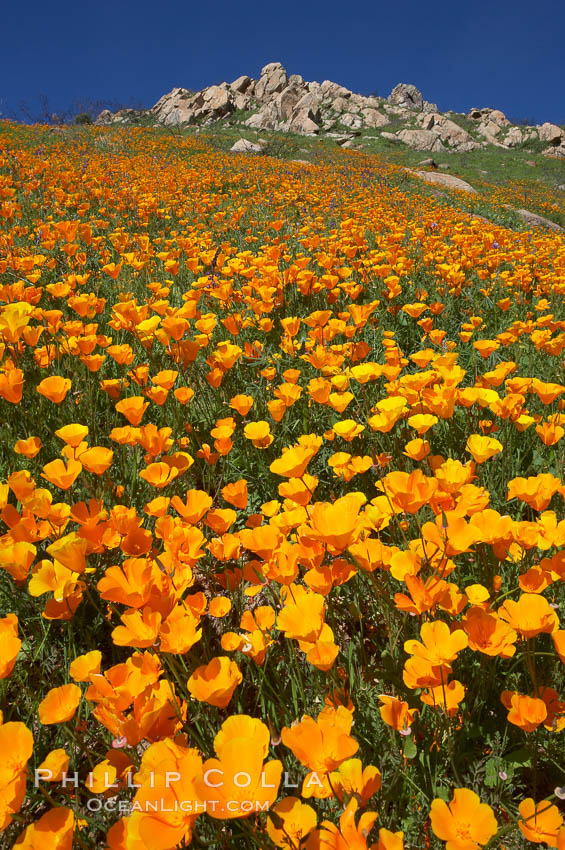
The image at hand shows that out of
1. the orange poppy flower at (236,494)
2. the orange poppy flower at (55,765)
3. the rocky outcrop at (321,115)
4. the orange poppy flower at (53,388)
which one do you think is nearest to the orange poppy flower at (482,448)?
the orange poppy flower at (236,494)

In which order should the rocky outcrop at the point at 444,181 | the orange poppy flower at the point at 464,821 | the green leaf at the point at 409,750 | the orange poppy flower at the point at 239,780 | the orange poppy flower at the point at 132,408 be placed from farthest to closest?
the rocky outcrop at the point at 444,181, the orange poppy flower at the point at 132,408, the green leaf at the point at 409,750, the orange poppy flower at the point at 464,821, the orange poppy flower at the point at 239,780

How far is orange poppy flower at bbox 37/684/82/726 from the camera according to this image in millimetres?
1016

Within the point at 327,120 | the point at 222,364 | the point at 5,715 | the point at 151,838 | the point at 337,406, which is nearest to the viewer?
the point at 151,838

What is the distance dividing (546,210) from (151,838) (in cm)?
2141

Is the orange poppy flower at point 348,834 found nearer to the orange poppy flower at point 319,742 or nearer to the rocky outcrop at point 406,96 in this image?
the orange poppy flower at point 319,742

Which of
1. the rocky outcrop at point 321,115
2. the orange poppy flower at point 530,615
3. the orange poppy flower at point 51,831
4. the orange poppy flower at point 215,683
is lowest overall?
the orange poppy flower at point 51,831

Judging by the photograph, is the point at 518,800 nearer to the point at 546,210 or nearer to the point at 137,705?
the point at 137,705

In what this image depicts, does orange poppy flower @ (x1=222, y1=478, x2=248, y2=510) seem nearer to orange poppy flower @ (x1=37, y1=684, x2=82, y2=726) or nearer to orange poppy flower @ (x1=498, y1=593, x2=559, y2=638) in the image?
orange poppy flower @ (x1=37, y1=684, x2=82, y2=726)

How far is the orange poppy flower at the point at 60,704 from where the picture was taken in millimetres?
1016

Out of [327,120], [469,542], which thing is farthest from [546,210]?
[327,120]

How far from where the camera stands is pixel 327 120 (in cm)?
3778

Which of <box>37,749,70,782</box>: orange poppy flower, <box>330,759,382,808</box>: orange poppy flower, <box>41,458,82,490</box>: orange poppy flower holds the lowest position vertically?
<box>37,749,70,782</box>: orange poppy flower

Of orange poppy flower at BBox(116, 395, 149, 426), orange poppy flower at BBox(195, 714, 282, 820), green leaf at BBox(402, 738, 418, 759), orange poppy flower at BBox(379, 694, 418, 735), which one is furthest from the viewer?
orange poppy flower at BBox(116, 395, 149, 426)

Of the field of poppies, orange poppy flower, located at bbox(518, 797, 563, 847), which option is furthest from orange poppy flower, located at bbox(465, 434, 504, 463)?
orange poppy flower, located at bbox(518, 797, 563, 847)
